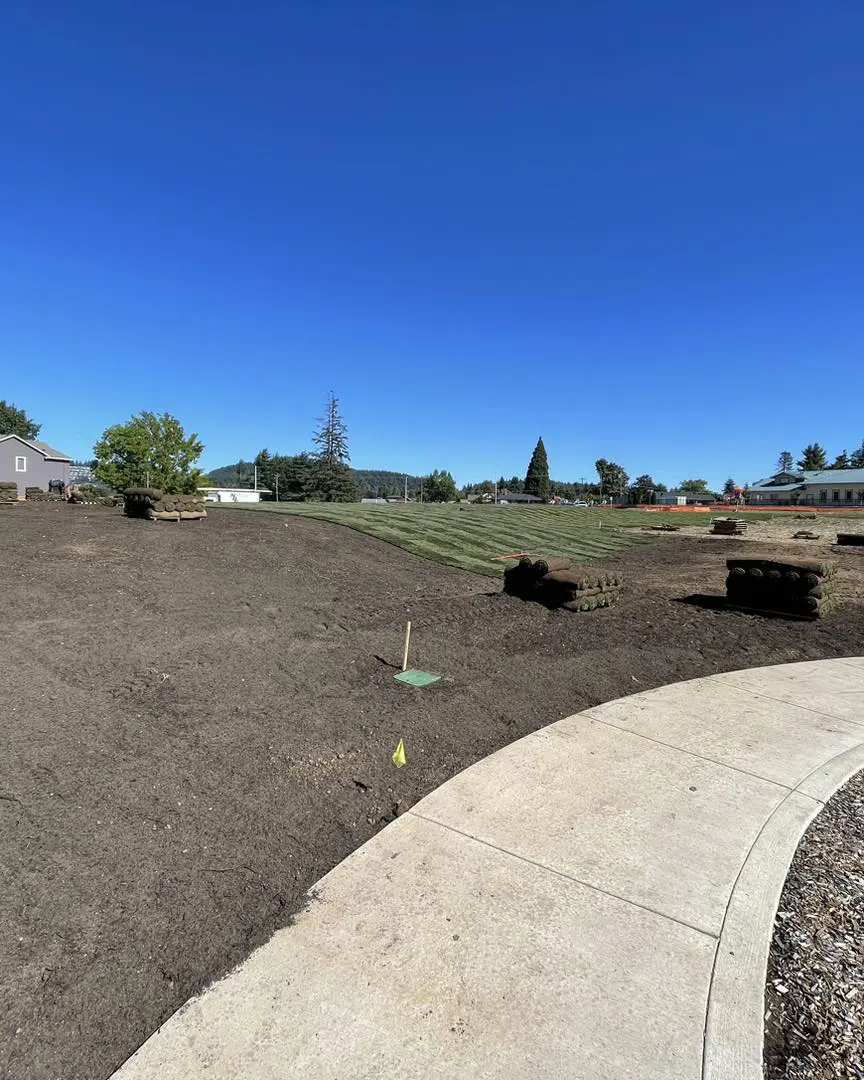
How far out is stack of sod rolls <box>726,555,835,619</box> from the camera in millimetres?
9789

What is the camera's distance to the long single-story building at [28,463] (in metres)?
47.1

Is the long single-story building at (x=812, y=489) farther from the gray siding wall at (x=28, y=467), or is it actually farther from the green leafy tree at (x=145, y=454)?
the gray siding wall at (x=28, y=467)

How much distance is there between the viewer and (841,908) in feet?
9.84

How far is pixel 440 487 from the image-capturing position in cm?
13662

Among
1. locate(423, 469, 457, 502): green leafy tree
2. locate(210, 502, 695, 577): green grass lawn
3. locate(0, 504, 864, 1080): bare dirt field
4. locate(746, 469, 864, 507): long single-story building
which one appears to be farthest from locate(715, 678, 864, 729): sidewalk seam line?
locate(423, 469, 457, 502): green leafy tree

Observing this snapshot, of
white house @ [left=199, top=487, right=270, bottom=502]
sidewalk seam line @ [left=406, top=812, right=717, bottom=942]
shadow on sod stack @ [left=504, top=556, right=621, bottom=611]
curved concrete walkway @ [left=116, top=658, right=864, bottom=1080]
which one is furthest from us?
white house @ [left=199, top=487, right=270, bottom=502]

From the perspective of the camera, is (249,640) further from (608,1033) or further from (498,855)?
(608,1033)

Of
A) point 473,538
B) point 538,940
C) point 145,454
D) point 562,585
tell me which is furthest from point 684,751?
point 145,454

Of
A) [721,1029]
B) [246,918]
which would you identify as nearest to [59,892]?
[246,918]

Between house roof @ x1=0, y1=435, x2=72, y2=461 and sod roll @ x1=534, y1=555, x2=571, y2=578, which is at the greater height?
house roof @ x1=0, y1=435, x2=72, y2=461

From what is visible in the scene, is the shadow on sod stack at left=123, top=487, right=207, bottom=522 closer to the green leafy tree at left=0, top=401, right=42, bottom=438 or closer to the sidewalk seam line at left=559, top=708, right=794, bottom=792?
the sidewalk seam line at left=559, top=708, right=794, bottom=792

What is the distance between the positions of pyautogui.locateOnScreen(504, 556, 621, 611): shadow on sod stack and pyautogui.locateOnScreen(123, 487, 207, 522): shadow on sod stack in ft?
28.9

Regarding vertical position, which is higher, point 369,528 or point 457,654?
point 369,528

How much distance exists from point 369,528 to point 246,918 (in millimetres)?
15858
